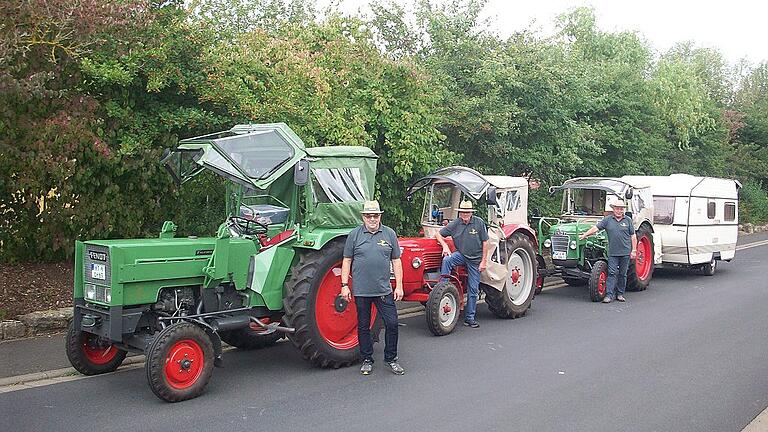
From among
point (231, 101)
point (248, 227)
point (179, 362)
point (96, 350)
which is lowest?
point (96, 350)

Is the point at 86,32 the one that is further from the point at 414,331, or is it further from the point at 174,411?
the point at 414,331

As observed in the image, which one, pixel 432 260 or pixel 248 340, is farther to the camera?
pixel 432 260

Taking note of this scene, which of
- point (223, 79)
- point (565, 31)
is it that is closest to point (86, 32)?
point (223, 79)

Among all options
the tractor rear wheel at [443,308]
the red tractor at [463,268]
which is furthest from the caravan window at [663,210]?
the tractor rear wheel at [443,308]

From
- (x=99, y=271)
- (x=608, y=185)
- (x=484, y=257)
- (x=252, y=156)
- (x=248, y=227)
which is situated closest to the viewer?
(x=99, y=271)

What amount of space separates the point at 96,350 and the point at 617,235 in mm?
9111

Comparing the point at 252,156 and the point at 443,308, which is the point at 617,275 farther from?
the point at 252,156

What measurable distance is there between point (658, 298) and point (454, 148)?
543 centimetres

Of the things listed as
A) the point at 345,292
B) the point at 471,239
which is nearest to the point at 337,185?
the point at 345,292

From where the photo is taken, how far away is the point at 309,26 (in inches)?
544

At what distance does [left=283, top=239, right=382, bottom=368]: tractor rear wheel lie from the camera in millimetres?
7582

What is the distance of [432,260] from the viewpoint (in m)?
10.4

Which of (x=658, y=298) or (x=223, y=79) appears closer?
(x=223, y=79)

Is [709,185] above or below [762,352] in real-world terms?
above
